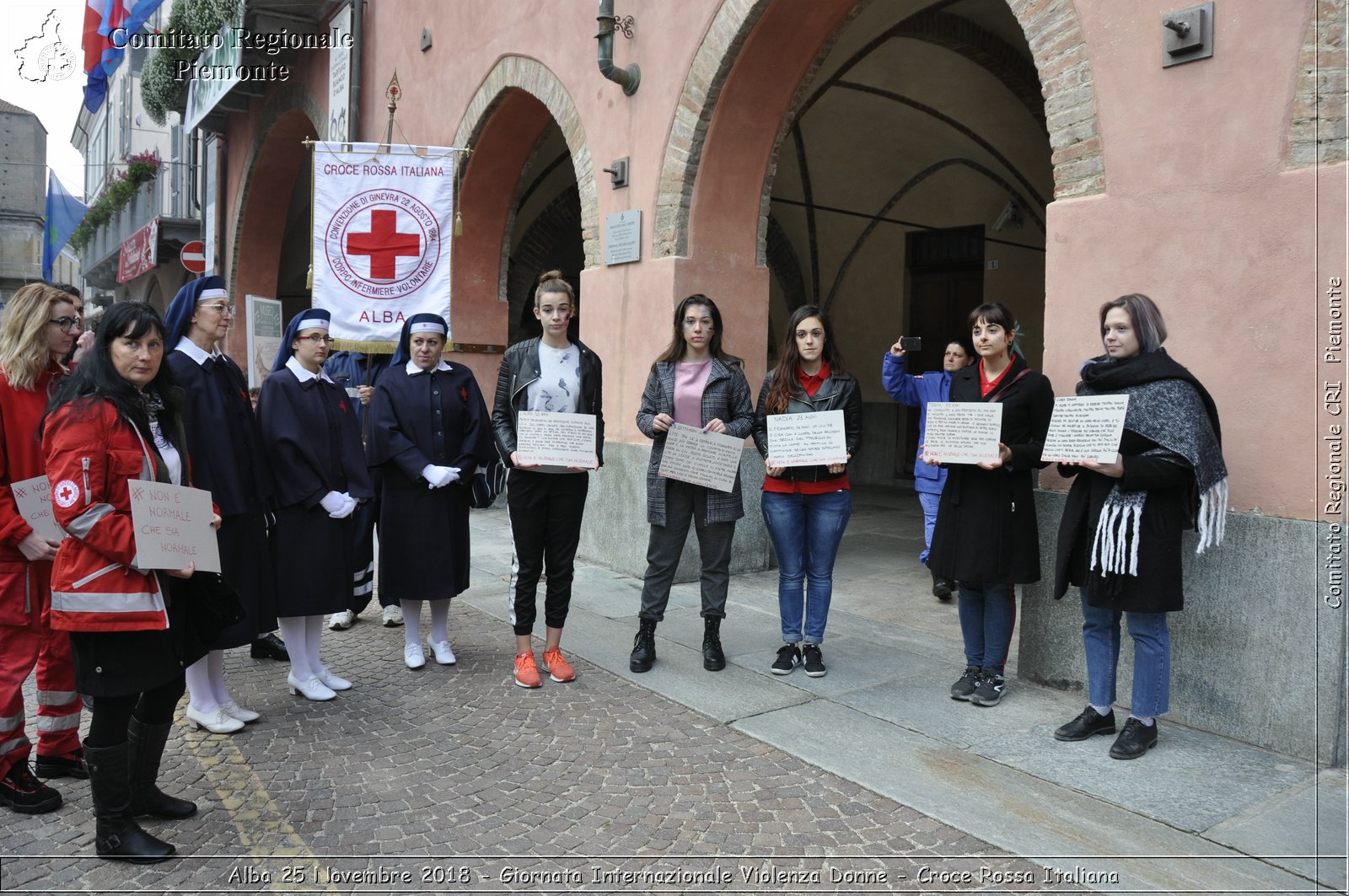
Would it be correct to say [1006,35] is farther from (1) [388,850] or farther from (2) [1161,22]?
(1) [388,850]

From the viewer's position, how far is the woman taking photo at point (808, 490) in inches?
187

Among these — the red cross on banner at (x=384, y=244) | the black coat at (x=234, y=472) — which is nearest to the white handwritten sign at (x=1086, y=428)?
the black coat at (x=234, y=472)

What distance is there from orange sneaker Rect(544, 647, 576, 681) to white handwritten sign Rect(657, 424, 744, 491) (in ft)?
3.67

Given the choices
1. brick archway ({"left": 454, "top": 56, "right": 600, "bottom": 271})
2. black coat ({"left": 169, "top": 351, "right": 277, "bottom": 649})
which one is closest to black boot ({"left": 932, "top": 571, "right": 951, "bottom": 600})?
brick archway ({"left": 454, "top": 56, "right": 600, "bottom": 271})

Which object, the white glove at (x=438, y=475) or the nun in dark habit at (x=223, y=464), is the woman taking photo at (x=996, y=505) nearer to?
the white glove at (x=438, y=475)

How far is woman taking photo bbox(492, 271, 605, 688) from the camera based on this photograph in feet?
15.5

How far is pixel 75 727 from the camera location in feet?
12.1

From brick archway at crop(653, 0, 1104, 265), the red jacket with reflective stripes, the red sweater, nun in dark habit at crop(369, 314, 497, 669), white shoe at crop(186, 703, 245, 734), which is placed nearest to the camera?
the red jacket with reflective stripes

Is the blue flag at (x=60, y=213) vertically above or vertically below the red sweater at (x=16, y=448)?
above

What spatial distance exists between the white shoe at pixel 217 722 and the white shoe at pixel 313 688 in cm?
42

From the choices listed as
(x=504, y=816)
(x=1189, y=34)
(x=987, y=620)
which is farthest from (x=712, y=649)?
(x=1189, y=34)

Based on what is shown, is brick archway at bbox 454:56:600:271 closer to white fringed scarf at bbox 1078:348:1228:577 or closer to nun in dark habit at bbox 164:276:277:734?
nun in dark habit at bbox 164:276:277:734

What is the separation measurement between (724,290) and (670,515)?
297 centimetres

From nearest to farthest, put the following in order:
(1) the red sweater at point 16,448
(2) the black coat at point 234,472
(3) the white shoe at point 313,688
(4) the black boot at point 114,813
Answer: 1. (4) the black boot at point 114,813
2. (1) the red sweater at point 16,448
3. (2) the black coat at point 234,472
4. (3) the white shoe at point 313,688
